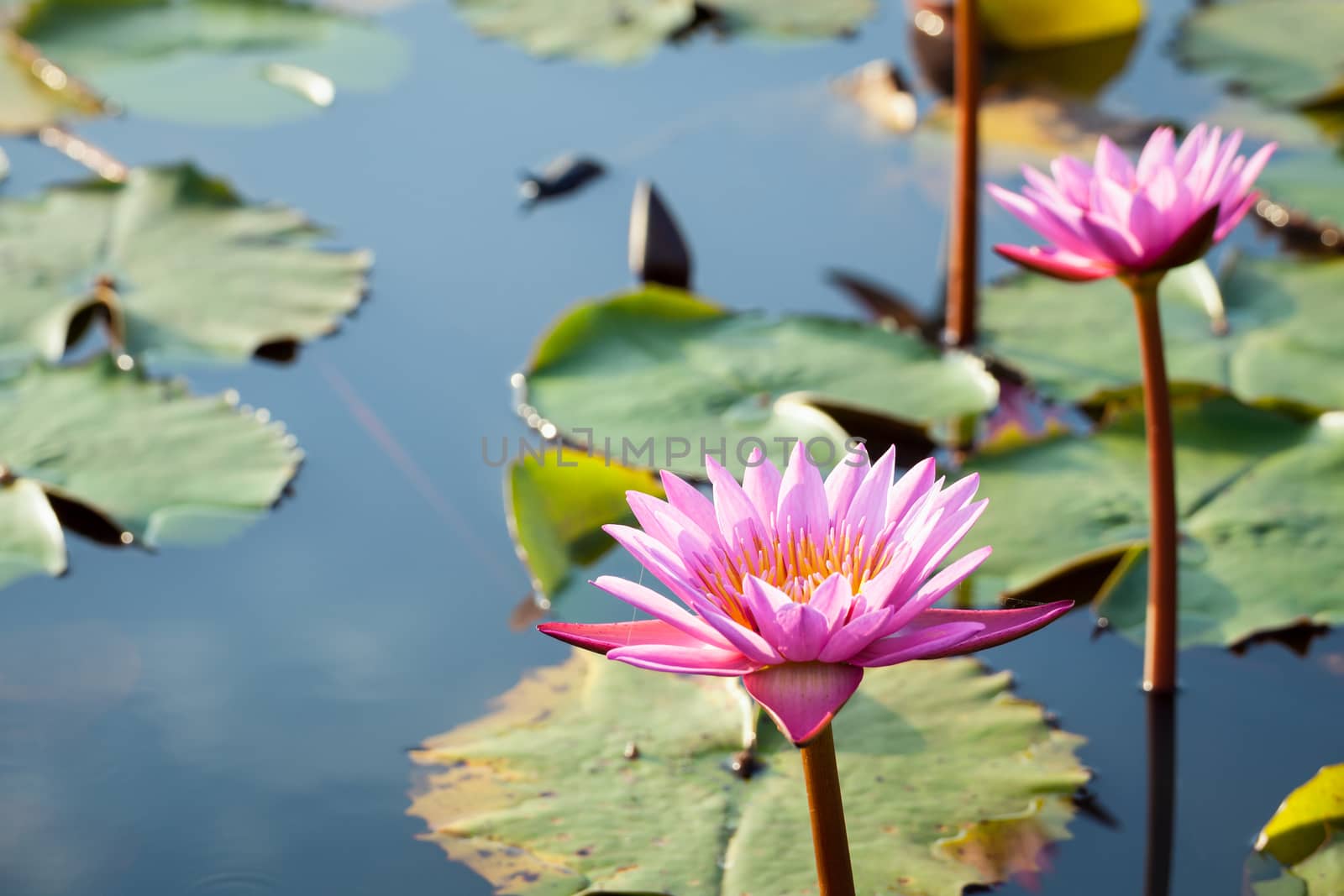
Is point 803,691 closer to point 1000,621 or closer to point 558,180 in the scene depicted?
point 1000,621

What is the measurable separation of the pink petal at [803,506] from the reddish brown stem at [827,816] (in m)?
0.20

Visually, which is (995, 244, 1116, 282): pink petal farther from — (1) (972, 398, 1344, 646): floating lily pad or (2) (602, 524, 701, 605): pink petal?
(2) (602, 524, 701, 605): pink petal

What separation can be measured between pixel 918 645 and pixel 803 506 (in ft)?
0.62

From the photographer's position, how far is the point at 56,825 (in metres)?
1.68

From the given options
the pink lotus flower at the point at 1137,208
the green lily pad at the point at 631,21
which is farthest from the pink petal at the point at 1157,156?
the green lily pad at the point at 631,21

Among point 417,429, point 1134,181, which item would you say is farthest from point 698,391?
point 1134,181

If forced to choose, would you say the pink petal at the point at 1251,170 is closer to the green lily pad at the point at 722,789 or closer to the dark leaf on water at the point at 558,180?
the green lily pad at the point at 722,789

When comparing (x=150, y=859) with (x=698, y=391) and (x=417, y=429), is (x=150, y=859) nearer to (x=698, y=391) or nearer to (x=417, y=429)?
(x=417, y=429)

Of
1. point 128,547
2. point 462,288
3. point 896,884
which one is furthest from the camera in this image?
point 462,288

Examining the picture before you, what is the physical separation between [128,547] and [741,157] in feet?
5.98

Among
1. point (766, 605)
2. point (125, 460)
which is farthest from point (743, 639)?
point (125, 460)

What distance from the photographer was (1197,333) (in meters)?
2.41

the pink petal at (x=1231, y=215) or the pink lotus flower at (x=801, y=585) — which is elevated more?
the pink petal at (x=1231, y=215)

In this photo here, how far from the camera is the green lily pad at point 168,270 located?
2518mm
